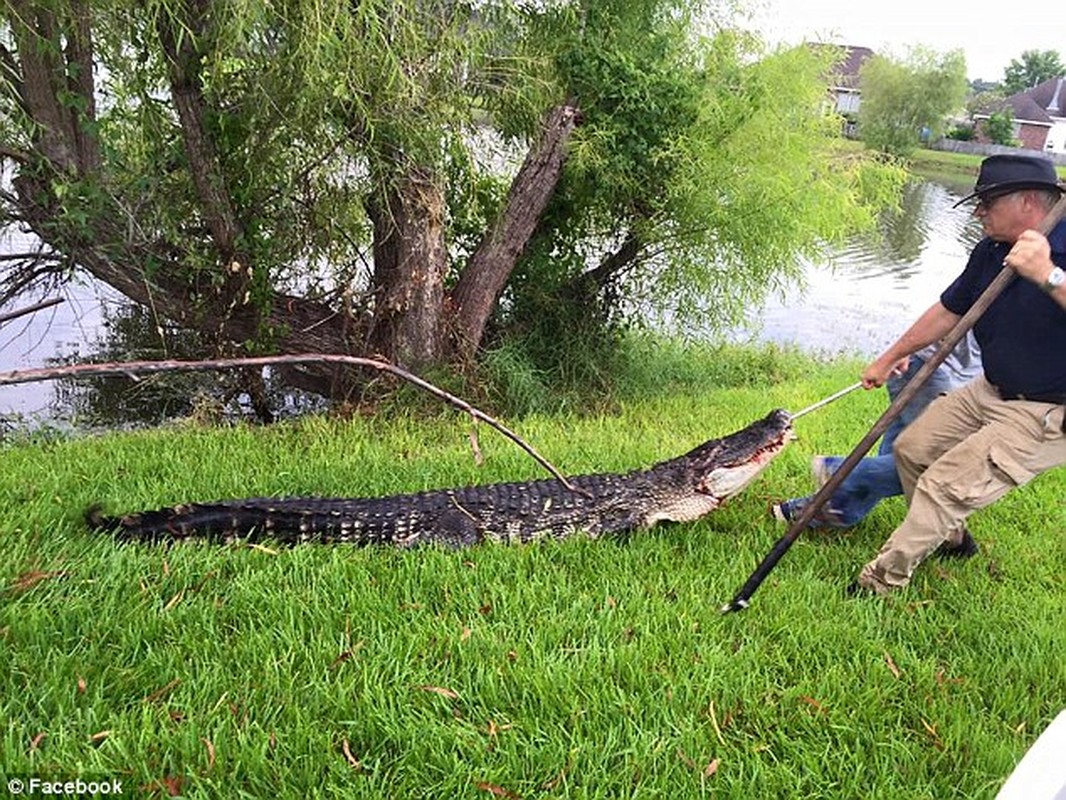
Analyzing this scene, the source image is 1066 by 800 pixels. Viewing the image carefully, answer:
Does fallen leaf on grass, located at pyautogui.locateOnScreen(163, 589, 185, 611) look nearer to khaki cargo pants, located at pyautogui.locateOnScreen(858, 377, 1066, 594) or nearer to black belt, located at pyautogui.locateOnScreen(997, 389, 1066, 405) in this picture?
khaki cargo pants, located at pyautogui.locateOnScreen(858, 377, 1066, 594)

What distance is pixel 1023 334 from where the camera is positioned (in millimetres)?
3357

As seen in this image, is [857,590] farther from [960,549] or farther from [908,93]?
[908,93]

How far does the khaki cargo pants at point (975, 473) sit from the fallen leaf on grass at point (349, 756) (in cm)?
220

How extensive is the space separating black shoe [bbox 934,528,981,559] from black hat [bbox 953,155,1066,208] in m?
1.55

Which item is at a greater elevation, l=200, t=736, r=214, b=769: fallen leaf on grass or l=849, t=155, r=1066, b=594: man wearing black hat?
l=849, t=155, r=1066, b=594: man wearing black hat

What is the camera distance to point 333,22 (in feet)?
15.4

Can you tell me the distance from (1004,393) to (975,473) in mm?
384

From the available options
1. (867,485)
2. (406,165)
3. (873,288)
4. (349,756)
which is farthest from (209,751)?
(873,288)

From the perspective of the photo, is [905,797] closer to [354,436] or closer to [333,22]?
[354,436]

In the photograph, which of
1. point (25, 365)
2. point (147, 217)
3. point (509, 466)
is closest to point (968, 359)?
point (509, 466)

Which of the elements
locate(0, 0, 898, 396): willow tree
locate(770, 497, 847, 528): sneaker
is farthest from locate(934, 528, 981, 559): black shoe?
locate(0, 0, 898, 396): willow tree

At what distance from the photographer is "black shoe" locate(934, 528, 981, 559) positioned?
3.91 meters

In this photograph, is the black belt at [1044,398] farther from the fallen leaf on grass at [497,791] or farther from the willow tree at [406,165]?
the willow tree at [406,165]

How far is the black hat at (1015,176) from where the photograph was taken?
10.5 feet
